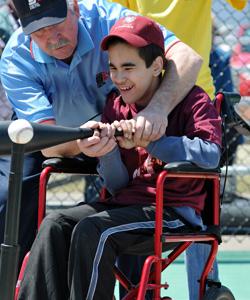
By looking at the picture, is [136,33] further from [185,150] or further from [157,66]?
[185,150]

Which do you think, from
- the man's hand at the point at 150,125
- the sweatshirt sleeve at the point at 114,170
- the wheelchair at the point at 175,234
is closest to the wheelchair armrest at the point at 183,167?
the wheelchair at the point at 175,234

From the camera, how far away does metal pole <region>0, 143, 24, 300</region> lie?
1795 millimetres

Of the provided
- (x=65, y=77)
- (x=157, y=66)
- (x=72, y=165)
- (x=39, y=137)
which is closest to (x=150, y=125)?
(x=157, y=66)

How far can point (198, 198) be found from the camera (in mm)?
3105

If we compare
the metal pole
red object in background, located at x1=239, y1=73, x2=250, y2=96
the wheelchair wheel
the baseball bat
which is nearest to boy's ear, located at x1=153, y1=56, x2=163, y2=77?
the wheelchair wheel

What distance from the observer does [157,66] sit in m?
3.15

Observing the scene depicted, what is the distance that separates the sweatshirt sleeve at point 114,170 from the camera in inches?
125

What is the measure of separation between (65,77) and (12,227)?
1.63 metres

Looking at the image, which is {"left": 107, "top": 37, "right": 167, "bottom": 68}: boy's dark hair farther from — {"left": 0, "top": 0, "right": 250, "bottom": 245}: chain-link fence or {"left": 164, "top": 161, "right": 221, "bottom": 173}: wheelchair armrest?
{"left": 0, "top": 0, "right": 250, "bottom": 245}: chain-link fence

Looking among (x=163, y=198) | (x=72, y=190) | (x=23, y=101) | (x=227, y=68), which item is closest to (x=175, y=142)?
(x=163, y=198)

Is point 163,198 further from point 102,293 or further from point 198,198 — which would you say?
point 102,293

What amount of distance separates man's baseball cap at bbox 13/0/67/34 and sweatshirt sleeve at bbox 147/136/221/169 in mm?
624

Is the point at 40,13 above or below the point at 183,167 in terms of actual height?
above

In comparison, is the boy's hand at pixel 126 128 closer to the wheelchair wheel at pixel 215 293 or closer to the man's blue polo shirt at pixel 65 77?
the man's blue polo shirt at pixel 65 77
